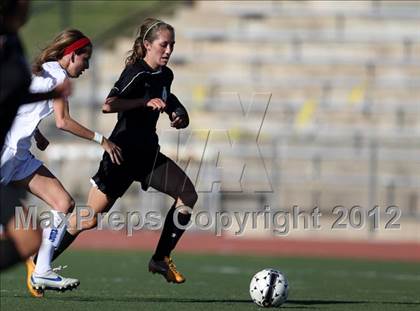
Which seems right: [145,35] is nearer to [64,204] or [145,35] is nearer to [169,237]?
[64,204]

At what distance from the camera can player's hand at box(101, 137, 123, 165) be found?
892cm

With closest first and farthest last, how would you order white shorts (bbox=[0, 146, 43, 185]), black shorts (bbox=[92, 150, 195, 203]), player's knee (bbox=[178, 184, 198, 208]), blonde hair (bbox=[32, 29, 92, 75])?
white shorts (bbox=[0, 146, 43, 185]), blonde hair (bbox=[32, 29, 92, 75]), black shorts (bbox=[92, 150, 195, 203]), player's knee (bbox=[178, 184, 198, 208])

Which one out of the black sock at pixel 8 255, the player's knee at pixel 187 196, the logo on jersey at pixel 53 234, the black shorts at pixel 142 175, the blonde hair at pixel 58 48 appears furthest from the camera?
the player's knee at pixel 187 196

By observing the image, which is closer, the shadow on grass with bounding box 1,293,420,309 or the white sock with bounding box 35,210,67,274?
the white sock with bounding box 35,210,67,274

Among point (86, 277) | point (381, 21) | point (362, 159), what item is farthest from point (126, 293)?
point (381, 21)

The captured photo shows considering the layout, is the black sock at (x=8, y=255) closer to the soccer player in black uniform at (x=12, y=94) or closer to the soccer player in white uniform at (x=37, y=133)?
the soccer player in black uniform at (x=12, y=94)

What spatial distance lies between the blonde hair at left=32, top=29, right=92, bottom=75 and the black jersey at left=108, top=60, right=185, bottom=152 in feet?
1.48

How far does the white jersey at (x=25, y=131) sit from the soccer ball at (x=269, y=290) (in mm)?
1970

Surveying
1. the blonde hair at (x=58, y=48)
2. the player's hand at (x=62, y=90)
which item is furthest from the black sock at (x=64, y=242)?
the player's hand at (x=62, y=90)

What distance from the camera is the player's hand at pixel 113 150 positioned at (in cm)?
892

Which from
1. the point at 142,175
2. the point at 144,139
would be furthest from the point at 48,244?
the point at 144,139

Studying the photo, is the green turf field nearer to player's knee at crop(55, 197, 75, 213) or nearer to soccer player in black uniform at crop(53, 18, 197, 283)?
soccer player in black uniform at crop(53, 18, 197, 283)

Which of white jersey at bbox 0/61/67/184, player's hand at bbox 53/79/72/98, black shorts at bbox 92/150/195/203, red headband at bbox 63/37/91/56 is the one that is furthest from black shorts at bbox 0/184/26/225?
black shorts at bbox 92/150/195/203

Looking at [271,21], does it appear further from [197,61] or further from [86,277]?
[86,277]
